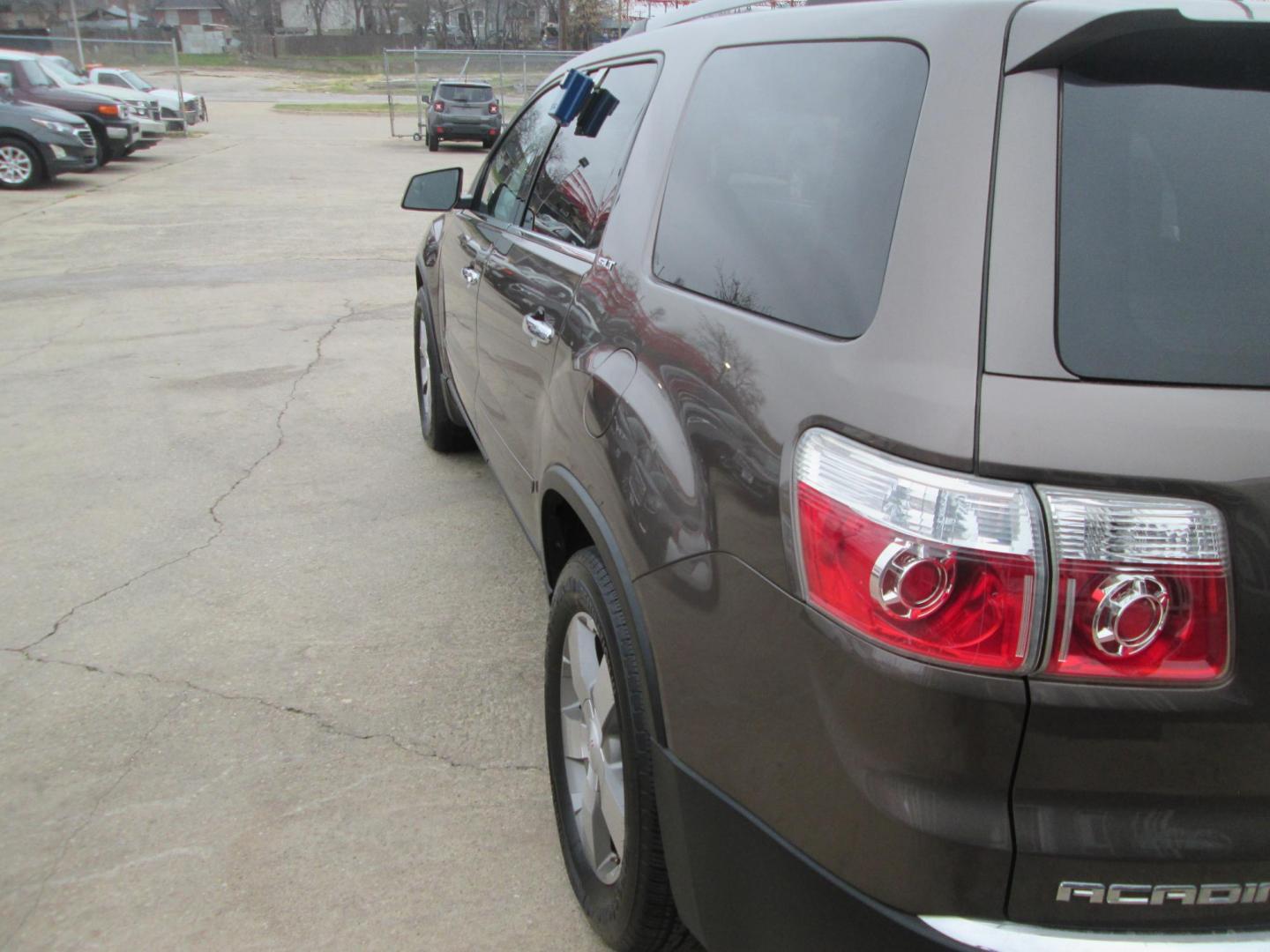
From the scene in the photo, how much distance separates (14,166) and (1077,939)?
18.9m

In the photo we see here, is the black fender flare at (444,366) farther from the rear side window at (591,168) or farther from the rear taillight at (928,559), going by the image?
the rear taillight at (928,559)

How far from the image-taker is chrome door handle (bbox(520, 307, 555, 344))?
2834 millimetres

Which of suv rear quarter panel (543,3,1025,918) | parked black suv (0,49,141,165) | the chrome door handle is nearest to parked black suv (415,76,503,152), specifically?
parked black suv (0,49,141,165)

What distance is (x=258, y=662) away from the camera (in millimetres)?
3684

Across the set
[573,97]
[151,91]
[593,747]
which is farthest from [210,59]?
[593,747]

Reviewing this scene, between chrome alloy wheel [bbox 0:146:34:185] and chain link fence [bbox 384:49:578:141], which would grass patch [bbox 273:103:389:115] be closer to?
chain link fence [bbox 384:49:578:141]

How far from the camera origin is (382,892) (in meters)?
2.64

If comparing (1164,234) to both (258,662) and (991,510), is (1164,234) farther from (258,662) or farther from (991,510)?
(258,662)

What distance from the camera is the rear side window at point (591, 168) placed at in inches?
109

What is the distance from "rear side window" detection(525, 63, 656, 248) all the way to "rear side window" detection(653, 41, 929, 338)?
1.16 feet

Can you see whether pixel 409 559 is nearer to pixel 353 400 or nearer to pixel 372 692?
pixel 372 692

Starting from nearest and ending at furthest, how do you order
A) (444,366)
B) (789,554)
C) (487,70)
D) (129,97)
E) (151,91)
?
(789,554) → (444,366) → (129,97) → (151,91) → (487,70)

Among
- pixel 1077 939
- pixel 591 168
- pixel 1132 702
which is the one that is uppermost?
pixel 591 168

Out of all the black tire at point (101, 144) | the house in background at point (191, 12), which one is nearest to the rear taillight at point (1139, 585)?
the black tire at point (101, 144)
